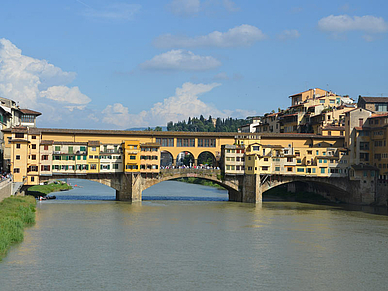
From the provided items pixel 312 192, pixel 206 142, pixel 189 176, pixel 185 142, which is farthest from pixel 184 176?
pixel 312 192

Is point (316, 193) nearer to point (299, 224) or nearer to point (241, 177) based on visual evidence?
point (241, 177)

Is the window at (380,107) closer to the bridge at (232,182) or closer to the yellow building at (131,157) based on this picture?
the bridge at (232,182)

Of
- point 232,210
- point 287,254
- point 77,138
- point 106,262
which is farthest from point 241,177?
point 106,262

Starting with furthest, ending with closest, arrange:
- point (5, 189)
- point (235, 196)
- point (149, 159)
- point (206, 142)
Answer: point (206, 142) < point (235, 196) < point (149, 159) < point (5, 189)

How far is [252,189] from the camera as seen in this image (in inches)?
2657

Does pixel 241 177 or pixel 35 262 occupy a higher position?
pixel 241 177

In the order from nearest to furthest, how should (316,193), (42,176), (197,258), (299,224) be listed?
(197,258), (299,224), (42,176), (316,193)

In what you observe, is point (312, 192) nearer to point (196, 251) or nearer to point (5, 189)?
point (5, 189)

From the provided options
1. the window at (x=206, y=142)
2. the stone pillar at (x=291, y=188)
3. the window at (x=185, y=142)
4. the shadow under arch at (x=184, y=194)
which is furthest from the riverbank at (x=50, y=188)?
the stone pillar at (x=291, y=188)

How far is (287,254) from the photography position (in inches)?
1412

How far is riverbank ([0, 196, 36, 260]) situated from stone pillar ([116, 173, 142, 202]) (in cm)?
1249

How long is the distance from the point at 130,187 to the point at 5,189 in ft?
54.8

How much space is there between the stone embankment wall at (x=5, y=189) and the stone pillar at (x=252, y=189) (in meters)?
27.5

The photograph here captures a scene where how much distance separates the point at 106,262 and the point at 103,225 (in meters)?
13.4
